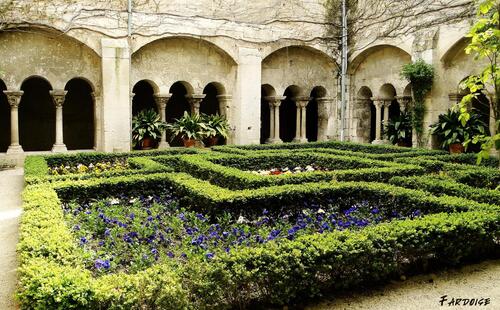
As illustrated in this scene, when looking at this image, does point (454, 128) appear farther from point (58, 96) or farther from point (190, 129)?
point (58, 96)

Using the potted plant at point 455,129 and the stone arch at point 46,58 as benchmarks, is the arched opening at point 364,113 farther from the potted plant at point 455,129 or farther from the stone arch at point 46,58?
the stone arch at point 46,58

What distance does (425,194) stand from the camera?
5648mm

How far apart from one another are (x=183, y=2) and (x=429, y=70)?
6585 millimetres

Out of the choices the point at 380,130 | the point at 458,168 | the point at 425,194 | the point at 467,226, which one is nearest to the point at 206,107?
the point at 380,130

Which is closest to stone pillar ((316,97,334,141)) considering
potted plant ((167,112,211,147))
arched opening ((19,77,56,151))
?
potted plant ((167,112,211,147))

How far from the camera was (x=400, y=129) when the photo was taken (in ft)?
43.6

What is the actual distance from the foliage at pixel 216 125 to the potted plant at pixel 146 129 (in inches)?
47.4

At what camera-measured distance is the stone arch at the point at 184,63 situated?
1290 centimetres

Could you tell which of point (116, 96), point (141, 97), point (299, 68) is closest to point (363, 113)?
point (299, 68)

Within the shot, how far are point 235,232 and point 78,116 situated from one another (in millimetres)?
12442

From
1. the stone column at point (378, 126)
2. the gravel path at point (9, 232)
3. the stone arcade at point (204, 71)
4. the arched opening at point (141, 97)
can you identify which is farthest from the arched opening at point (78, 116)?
the stone column at point (378, 126)

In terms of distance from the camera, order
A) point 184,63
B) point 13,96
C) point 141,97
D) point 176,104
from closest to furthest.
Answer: point 13,96 → point 184,63 → point 141,97 → point 176,104

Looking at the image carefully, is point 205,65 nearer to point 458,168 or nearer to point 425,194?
point 458,168

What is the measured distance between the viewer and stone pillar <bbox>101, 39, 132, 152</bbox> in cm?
1182
